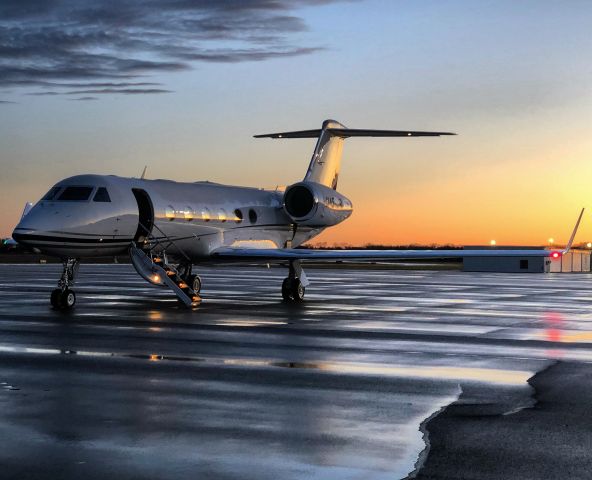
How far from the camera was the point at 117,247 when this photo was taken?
77.5 ft


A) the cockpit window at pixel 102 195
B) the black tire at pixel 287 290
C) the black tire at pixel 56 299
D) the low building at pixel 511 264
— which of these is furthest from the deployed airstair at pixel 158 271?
the low building at pixel 511 264

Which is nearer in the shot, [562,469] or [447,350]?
[562,469]

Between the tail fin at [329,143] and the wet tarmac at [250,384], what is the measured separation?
38.2 ft

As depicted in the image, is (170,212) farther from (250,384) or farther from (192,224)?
(250,384)

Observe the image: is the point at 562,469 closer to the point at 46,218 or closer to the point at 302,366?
the point at 302,366

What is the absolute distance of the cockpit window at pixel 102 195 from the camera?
23.1 metres

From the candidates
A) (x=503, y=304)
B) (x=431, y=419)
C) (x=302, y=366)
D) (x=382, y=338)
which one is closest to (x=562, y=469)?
(x=431, y=419)

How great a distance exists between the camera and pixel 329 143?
33219 millimetres

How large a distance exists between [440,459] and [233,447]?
1554 mm

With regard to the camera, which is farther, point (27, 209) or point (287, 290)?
point (287, 290)

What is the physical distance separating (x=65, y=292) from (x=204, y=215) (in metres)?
6.53

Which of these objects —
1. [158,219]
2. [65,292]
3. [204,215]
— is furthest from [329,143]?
[65,292]

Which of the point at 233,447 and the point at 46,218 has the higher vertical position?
the point at 46,218

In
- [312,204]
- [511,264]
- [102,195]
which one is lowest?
[511,264]
